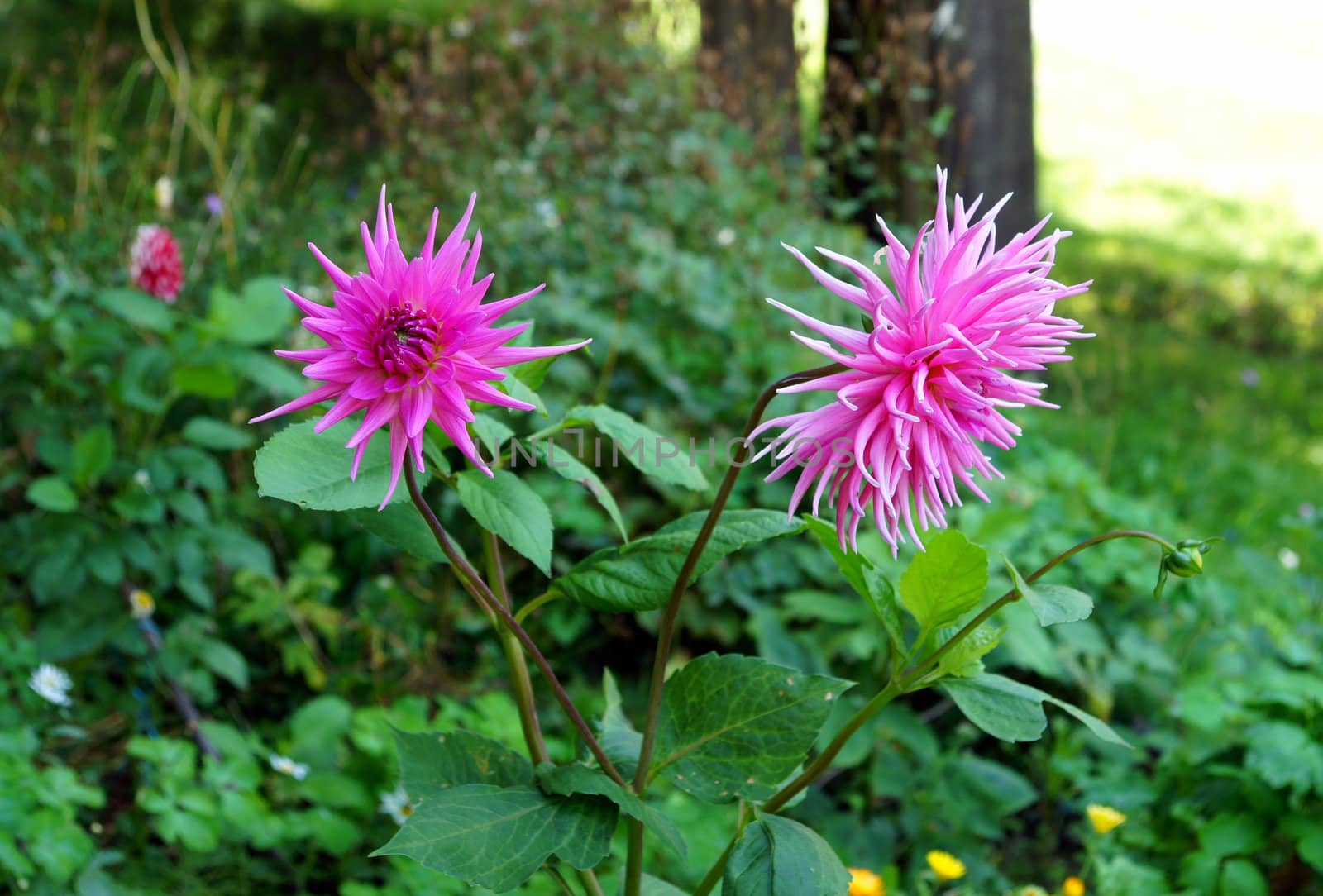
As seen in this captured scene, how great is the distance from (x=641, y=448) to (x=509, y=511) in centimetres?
20

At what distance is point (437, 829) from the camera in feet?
3.13

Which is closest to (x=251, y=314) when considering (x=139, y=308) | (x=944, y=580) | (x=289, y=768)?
(x=139, y=308)

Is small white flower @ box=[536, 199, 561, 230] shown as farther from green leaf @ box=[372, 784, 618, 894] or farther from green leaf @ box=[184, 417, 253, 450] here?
green leaf @ box=[372, 784, 618, 894]

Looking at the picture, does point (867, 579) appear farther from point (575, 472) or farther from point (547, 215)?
point (547, 215)

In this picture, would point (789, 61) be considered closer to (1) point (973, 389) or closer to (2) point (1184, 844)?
(2) point (1184, 844)

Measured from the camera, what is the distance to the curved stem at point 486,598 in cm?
93

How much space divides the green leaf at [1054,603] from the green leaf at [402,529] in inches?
20.6

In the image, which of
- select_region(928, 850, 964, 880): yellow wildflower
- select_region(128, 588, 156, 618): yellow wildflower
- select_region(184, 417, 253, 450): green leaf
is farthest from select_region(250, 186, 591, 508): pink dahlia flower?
select_region(128, 588, 156, 618): yellow wildflower

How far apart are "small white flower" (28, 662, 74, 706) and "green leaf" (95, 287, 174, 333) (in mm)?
702

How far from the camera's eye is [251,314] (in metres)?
2.24

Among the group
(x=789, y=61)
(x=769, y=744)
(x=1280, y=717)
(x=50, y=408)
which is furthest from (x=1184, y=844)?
(x=789, y=61)

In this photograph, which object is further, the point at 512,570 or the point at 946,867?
the point at 512,570

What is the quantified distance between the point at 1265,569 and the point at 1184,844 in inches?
37.9

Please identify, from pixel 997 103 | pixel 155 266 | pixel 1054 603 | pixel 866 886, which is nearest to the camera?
pixel 1054 603
